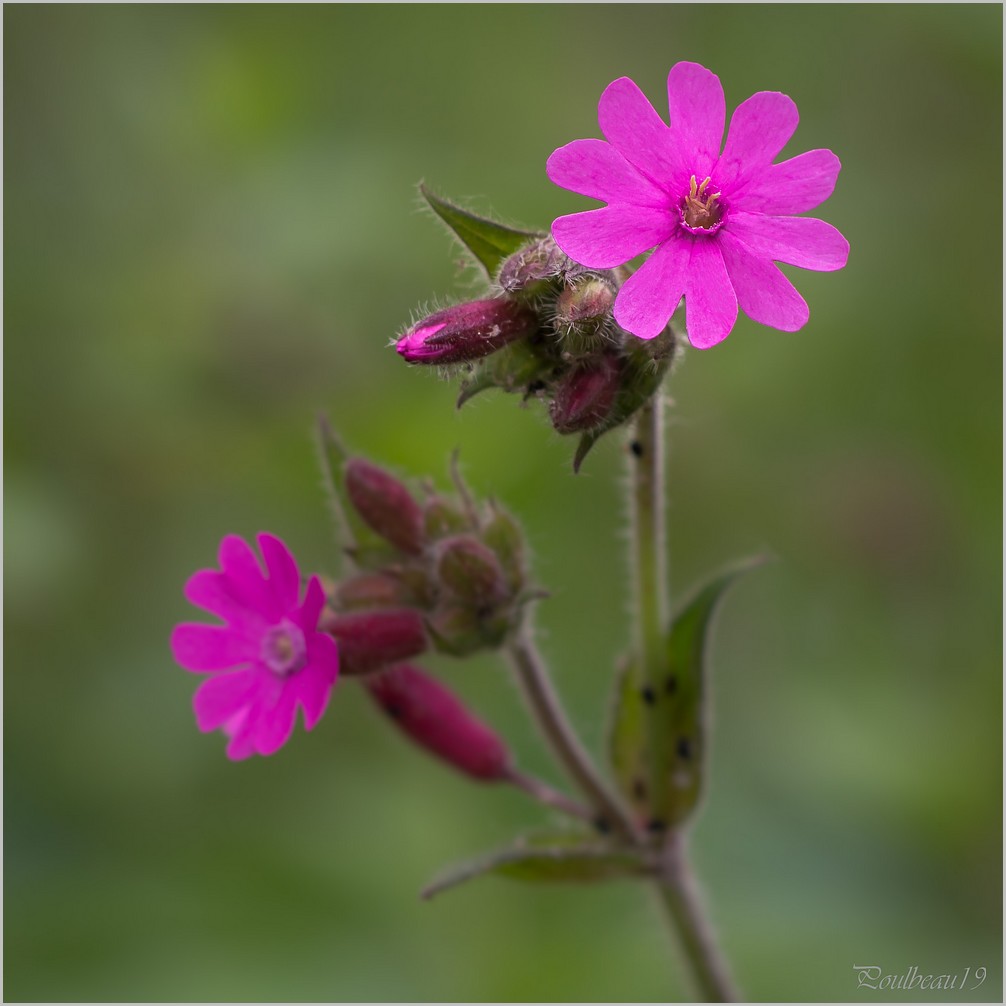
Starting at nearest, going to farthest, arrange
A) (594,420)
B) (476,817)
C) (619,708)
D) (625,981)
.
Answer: (594,420), (619,708), (625,981), (476,817)

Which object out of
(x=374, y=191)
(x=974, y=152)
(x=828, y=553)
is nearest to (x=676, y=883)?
(x=828, y=553)

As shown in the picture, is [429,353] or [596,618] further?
[596,618]

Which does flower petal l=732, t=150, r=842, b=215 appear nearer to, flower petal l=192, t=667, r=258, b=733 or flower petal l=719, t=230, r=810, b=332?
flower petal l=719, t=230, r=810, b=332

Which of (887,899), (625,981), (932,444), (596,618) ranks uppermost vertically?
(932,444)

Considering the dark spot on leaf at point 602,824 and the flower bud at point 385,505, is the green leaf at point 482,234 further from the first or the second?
the dark spot on leaf at point 602,824

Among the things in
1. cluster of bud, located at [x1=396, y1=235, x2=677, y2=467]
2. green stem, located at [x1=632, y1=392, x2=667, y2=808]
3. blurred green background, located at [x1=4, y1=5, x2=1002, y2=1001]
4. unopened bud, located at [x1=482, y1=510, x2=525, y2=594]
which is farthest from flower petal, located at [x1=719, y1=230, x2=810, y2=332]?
blurred green background, located at [x1=4, y1=5, x2=1002, y2=1001]

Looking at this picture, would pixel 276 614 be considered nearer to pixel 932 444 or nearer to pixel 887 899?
pixel 887 899

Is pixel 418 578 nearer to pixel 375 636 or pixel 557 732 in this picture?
pixel 375 636

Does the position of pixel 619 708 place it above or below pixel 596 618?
below
